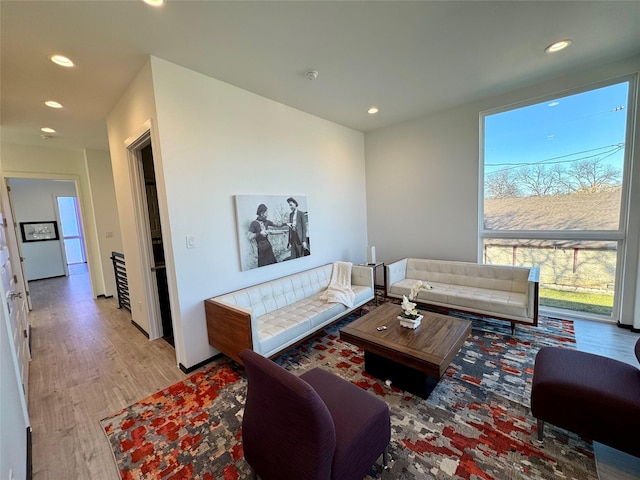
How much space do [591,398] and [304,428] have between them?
5.32ft

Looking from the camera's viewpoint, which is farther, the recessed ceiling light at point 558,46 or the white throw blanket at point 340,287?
the white throw blanket at point 340,287

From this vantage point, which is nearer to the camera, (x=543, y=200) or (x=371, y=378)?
(x=371, y=378)

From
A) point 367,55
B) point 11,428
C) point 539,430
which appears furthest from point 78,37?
point 539,430

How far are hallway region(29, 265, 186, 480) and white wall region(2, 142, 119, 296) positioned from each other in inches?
42.5

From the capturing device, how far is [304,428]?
1.12 m

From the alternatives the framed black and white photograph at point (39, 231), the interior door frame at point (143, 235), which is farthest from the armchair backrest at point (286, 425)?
the framed black and white photograph at point (39, 231)

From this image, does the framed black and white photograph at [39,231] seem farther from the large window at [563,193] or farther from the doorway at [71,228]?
the large window at [563,193]

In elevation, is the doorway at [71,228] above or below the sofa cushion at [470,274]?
above

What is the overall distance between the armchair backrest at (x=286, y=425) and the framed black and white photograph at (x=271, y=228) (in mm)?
1808

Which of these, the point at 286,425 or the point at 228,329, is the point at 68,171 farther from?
the point at 286,425

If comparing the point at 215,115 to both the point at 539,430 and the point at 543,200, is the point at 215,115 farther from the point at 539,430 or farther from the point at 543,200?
the point at 543,200

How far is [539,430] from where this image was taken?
1663mm

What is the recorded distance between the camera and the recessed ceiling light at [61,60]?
215 cm

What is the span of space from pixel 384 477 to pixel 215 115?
10.7 ft
